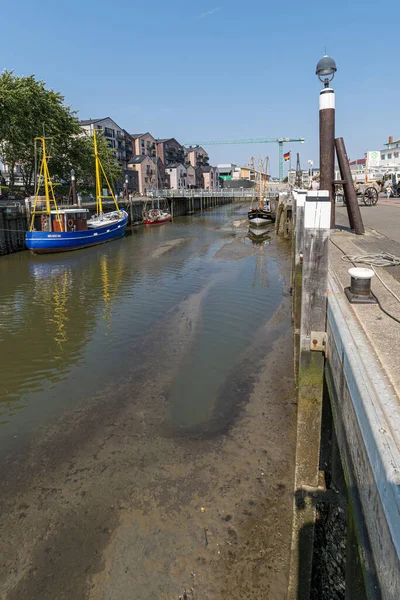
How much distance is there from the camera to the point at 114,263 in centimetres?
2622

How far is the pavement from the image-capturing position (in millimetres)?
3711

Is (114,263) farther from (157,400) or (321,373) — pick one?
(321,373)

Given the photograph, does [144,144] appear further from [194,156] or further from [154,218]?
[154,218]

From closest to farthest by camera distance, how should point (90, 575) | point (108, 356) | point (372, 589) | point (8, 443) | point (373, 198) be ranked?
point (372, 589) < point (90, 575) < point (8, 443) < point (108, 356) < point (373, 198)

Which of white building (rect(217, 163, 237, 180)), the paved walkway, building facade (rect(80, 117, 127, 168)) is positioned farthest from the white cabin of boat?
white building (rect(217, 163, 237, 180))

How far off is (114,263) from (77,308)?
1059 cm

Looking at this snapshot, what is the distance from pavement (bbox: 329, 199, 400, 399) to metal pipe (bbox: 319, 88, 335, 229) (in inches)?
66.9

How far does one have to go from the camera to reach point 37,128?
38.7 meters

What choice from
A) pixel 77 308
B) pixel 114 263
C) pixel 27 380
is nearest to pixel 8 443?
pixel 27 380

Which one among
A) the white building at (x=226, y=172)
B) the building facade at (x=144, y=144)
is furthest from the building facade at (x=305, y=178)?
the white building at (x=226, y=172)

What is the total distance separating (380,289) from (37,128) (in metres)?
40.8

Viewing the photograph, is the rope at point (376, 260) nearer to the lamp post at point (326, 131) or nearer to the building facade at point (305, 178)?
the lamp post at point (326, 131)

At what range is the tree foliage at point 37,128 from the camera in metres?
35.1

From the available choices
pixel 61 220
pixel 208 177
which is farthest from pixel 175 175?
pixel 61 220
